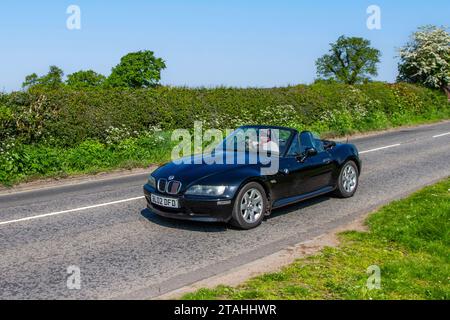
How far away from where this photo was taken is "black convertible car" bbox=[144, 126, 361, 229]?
23.5 feet

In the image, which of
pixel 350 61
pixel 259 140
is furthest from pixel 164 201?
pixel 350 61

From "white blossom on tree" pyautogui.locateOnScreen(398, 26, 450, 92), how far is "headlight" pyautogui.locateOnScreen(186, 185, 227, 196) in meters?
29.8

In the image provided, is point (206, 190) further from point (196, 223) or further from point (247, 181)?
point (196, 223)

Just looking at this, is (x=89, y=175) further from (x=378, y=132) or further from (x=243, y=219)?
(x=378, y=132)

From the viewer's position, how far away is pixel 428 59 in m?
33.5

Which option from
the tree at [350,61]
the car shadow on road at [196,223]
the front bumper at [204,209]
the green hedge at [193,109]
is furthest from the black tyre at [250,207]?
the tree at [350,61]

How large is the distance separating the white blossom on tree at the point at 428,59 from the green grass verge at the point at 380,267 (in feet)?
92.2

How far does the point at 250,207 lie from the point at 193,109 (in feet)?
34.7

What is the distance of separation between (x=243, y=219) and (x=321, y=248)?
138cm

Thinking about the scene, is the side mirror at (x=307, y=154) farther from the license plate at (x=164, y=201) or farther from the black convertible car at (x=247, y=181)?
the license plate at (x=164, y=201)

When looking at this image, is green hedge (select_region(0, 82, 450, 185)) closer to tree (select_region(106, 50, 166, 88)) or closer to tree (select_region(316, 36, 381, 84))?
tree (select_region(106, 50, 166, 88))

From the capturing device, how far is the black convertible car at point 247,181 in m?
7.15

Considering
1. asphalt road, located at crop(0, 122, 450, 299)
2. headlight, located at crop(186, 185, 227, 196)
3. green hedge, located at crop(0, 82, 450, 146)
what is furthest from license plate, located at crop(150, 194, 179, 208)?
green hedge, located at crop(0, 82, 450, 146)

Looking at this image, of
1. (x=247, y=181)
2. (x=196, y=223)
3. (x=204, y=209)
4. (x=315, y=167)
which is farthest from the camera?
(x=315, y=167)
